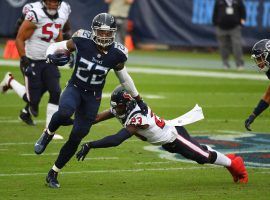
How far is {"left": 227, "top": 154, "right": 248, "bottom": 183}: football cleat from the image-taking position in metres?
9.34

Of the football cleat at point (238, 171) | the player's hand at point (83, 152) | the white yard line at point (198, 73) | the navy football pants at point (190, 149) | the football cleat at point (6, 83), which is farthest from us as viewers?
the white yard line at point (198, 73)

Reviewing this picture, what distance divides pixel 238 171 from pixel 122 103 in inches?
54.5

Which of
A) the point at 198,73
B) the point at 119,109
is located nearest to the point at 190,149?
the point at 119,109

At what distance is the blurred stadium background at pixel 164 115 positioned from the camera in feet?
29.7

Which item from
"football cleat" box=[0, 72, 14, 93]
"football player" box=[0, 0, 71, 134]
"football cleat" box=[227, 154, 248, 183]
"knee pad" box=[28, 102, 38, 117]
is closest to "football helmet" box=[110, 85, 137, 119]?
"football cleat" box=[227, 154, 248, 183]

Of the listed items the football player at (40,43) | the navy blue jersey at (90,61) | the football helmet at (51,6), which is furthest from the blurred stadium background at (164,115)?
the football helmet at (51,6)

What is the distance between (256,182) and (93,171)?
178 centimetres

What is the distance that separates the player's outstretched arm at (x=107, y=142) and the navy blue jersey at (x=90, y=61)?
1.90 ft

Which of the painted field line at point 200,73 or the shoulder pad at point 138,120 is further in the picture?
the painted field line at point 200,73

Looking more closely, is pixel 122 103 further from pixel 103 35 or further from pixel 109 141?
pixel 103 35

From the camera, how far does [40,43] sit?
12.7m

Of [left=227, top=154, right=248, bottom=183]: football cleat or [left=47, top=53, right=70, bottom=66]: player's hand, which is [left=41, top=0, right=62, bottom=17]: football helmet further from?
[left=227, top=154, right=248, bottom=183]: football cleat

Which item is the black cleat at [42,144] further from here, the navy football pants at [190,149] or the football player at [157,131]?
the navy football pants at [190,149]

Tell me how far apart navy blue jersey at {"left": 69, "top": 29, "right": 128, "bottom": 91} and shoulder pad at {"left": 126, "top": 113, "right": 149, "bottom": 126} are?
49 centimetres
